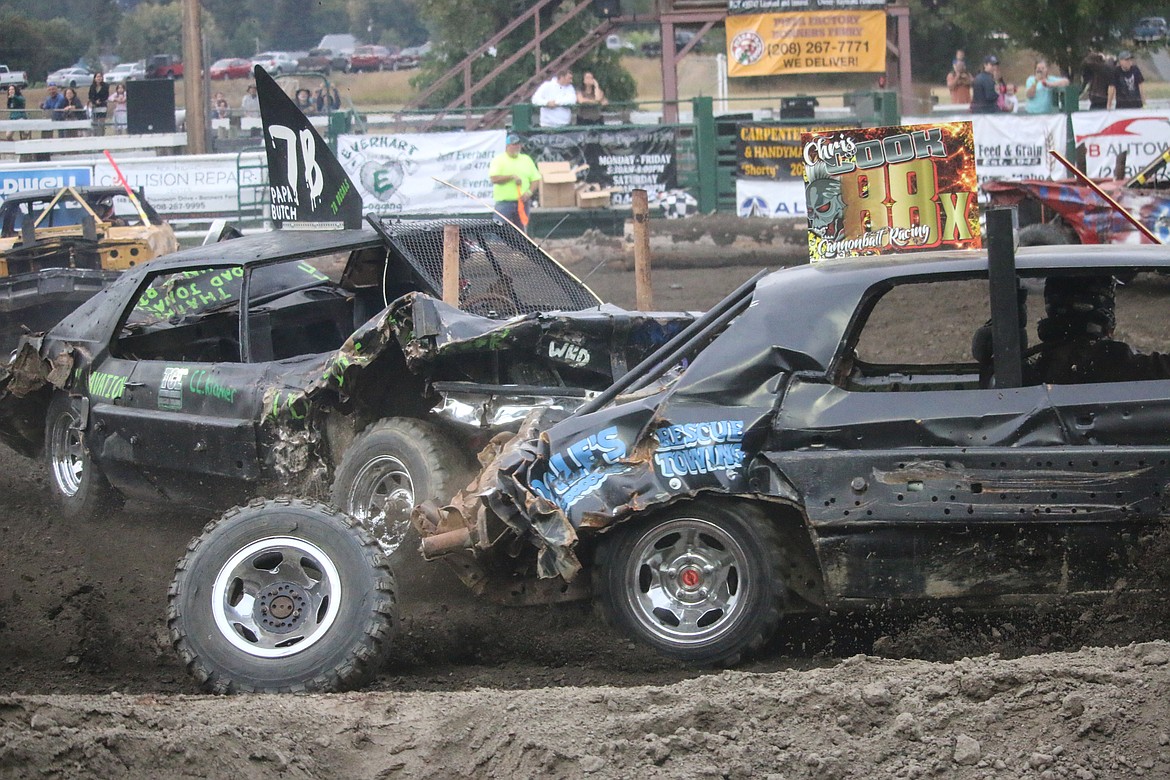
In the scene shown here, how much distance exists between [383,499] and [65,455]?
2.83m

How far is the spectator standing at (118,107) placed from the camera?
80.1 feet

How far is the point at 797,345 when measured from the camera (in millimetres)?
4852

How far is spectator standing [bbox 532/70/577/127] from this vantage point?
20641 mm

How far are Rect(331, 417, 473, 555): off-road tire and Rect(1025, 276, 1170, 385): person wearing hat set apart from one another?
2.61 meters

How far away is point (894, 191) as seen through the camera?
18.7ft

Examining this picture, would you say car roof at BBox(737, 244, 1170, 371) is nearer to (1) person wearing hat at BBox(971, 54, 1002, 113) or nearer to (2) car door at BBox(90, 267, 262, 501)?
(2) car door at BBox(90, 267, 262, 501)

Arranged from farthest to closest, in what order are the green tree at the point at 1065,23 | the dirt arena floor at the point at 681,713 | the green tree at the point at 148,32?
1. the green tree at the point at 148,32
2. the green tree at the point at 1065,23
3. the dirt arena floor at the point at 681,713

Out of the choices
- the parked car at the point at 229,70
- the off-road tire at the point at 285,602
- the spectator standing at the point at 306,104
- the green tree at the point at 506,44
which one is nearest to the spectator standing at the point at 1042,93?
the green tree at the point at 506,44

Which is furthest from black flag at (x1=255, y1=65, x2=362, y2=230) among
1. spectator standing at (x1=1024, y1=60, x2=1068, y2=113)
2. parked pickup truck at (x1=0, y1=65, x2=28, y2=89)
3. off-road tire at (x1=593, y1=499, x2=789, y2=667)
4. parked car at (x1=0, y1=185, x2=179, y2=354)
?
parked pickup truck at (x1=0, y1=65, x2=28, y2=89)

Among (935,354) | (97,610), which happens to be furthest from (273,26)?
(97,610)

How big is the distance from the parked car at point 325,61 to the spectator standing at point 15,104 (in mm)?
25803

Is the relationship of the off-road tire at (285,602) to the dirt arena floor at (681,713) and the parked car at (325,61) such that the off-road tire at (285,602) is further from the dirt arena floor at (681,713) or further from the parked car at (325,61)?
the parked car at (325,61)

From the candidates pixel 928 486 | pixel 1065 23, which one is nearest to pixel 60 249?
pixel 928 486

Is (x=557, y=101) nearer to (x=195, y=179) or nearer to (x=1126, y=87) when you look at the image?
(x=195, y=179)
